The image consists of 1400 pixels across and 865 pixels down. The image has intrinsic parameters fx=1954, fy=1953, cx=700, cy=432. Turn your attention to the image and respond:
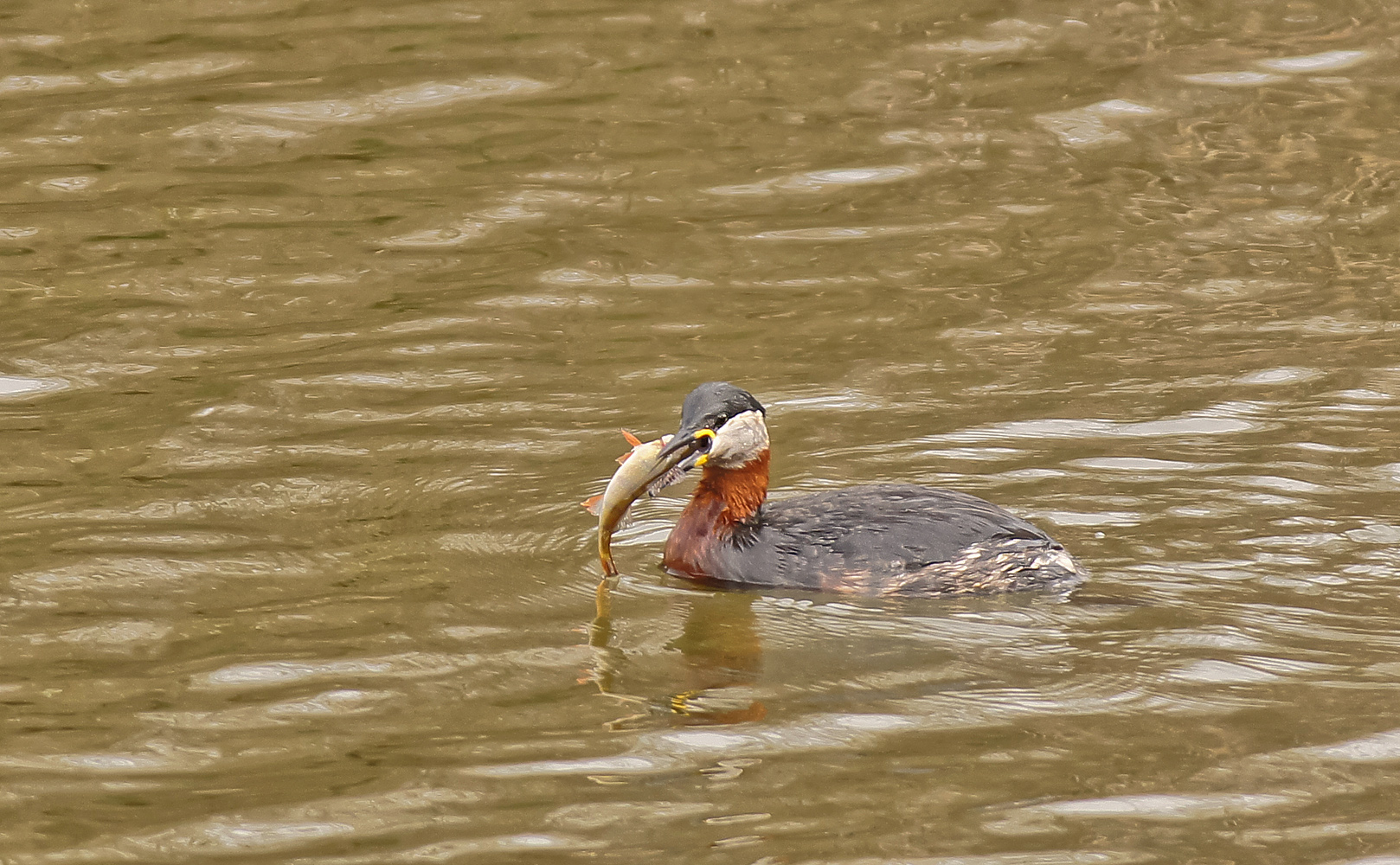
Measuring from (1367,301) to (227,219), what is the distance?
7.07 metres

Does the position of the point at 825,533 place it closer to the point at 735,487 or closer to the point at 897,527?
the point at 897,527

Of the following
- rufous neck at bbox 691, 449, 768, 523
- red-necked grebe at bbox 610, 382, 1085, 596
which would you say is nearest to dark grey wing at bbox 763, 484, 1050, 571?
red-necked grebe at bbox 610, 382, 1085, 596

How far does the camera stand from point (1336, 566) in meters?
7.96

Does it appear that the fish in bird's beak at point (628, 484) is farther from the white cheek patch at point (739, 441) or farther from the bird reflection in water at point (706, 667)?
the bird reflection in water at point (706, 667)

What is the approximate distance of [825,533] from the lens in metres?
8.27

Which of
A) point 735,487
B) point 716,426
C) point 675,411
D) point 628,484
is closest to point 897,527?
point 735,487

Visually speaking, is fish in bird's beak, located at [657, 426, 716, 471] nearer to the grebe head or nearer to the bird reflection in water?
the grebe head

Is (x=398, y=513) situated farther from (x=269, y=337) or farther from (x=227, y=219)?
(x=227, y=219)

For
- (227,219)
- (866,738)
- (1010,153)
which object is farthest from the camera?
(1010,153)

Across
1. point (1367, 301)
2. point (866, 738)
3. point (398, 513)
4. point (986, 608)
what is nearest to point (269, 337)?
point (398, 513)

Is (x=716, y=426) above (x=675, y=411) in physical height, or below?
above

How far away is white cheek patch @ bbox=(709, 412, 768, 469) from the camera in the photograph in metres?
8.34

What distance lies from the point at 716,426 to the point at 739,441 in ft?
0.45

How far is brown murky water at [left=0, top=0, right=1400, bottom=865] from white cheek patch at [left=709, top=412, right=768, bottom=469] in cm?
58
